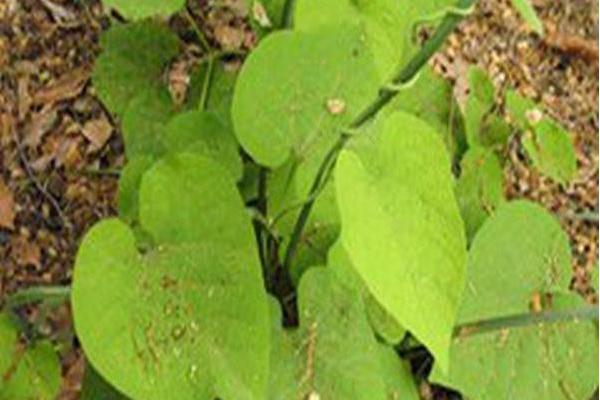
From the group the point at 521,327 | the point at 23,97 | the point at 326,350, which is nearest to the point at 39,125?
the point at 23,97

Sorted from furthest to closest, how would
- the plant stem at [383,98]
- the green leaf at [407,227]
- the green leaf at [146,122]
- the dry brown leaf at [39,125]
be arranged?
the dry brown leaf at [39,125]
the green leaf at [146,122]
the plant stem at [383,98]
the green leaf at [407,227]

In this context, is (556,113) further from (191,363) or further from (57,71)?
(191,363)

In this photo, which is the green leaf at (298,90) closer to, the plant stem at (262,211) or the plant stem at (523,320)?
the plant stem at (262,211)

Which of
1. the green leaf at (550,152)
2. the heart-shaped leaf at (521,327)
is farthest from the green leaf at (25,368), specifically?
the green leaf at (550,152)

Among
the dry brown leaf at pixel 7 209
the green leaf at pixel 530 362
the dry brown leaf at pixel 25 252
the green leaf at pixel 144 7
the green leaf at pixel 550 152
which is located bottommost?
the green leaf at pixel 530 362

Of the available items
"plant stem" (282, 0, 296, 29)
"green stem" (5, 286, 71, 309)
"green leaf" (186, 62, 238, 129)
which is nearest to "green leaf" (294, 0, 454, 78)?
"plant stem" (282, 0, 296, 29)

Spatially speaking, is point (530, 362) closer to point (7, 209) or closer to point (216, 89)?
point (216, 89)
